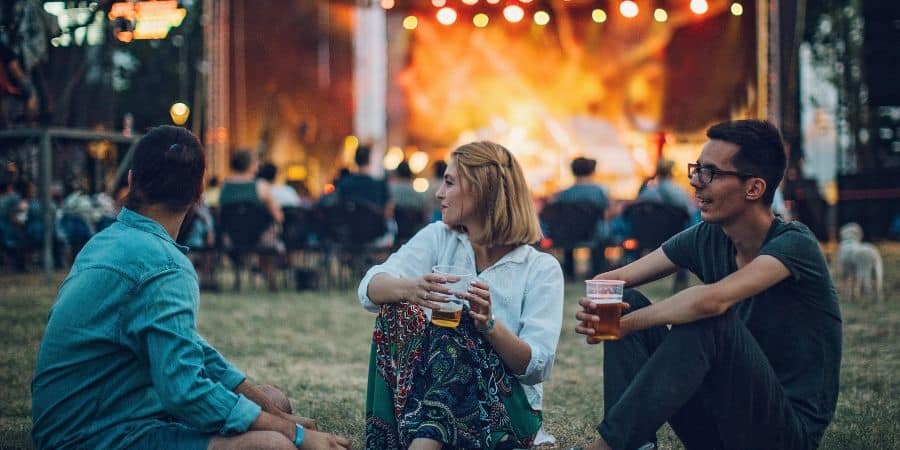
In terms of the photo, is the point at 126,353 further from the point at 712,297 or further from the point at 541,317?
the point at 712,297

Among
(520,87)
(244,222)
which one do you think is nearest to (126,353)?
(244,222)

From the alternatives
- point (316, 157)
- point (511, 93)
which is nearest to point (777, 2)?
point (511, 93)

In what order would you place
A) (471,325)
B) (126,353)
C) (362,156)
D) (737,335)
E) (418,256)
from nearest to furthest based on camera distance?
(126,353)
(737,335)
(471,325)
(418,256)
(362,156)

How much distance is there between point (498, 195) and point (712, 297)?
0.84m

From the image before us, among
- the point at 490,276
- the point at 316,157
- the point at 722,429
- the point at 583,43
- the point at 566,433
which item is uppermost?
the point at 583,43

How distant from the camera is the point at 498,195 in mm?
3361

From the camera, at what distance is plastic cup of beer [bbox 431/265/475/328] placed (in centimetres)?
291

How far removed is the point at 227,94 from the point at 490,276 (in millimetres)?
14026

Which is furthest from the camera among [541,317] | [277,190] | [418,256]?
[277,190]

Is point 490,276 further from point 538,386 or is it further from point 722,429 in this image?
point 722,429

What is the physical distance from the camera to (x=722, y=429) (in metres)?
2.91

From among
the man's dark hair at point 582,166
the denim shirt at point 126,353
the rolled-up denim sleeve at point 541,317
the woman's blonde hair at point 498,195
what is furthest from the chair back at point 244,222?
the denim shirt at point 126,353

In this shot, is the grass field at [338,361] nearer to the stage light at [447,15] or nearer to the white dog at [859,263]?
the white dog at [859,263]

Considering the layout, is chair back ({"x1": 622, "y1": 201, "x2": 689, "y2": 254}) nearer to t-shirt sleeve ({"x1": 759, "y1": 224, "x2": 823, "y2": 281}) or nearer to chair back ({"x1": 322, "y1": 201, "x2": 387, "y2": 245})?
chair back ({"x1": 322, "y1": 201, "x2": 387, "y2": 245})
